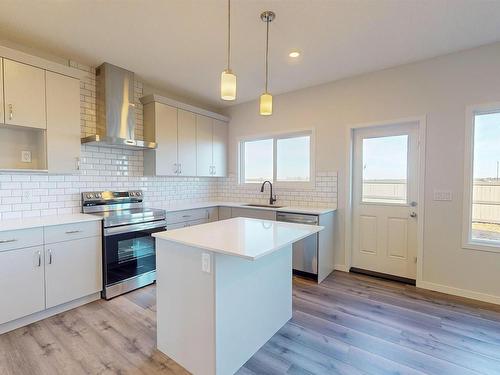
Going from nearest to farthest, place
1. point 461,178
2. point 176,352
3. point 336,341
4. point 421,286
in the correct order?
point 176,352 < point 336,341 < point 461,178 < point 421,286

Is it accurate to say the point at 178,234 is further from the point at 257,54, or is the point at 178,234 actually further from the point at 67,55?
the point at 67,55

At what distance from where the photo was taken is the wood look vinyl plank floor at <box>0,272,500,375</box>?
1.81 metres

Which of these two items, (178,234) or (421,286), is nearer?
(178,234)

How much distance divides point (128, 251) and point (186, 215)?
973 millimetres

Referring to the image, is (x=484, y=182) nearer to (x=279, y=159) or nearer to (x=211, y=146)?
(x=279, y=159)

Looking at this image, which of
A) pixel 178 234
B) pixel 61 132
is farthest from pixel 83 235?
pixel 178 234

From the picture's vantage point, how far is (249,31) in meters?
2.41

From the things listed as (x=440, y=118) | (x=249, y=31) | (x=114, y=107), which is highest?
(x=249, y=31)

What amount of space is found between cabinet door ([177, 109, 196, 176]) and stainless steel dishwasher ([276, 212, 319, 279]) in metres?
1.66

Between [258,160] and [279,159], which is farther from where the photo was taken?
[258,160]

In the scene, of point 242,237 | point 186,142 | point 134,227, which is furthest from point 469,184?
point 134,227

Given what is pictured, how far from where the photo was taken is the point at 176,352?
1846 millimetres

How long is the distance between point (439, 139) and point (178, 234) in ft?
10.1

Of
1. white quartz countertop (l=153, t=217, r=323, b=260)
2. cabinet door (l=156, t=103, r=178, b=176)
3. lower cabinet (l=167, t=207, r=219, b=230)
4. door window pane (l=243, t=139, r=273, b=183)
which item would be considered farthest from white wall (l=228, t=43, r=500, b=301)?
cabinet door (l=156, t=103, r=178, b=176)
